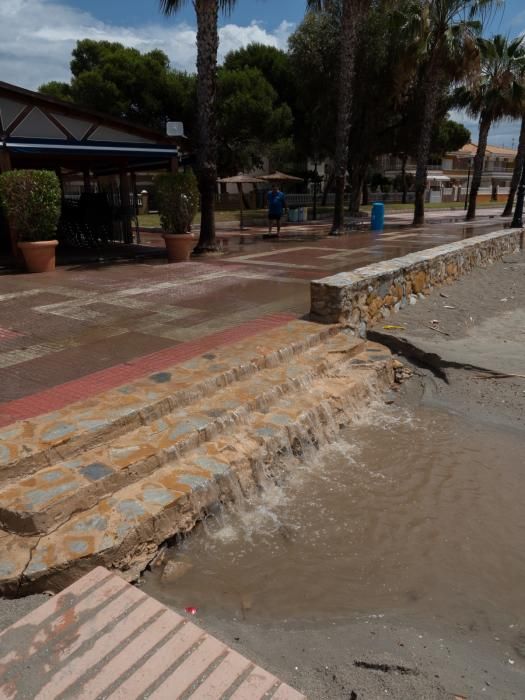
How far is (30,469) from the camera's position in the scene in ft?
11.6

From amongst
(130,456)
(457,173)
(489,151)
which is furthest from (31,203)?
(489,151)

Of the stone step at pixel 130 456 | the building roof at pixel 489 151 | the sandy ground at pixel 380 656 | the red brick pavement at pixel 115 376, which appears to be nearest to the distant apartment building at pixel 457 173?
the building roof at pixel 489 151

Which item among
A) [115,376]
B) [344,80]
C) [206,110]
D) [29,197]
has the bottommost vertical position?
[115,376]

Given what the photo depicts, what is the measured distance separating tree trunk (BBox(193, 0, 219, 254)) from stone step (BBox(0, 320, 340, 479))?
26.7ft

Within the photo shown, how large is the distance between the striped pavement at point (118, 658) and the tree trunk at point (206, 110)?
11618 millimetres

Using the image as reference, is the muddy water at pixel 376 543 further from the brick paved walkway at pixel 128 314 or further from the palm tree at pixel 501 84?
the palm tree at pixel 501 84

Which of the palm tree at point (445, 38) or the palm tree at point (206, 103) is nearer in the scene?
the palm tree at point (206, 103)

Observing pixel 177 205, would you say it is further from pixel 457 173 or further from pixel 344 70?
pixel 457 173

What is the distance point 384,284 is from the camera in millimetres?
7816

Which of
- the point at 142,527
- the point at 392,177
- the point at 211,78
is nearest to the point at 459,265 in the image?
the point at 211,78

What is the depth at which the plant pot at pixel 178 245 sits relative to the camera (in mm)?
11930

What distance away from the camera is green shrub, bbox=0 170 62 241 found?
9695 mm

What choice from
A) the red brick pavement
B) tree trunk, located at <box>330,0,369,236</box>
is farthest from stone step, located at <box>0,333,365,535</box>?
tree trunk, located at <box>330,0,369,236</box>

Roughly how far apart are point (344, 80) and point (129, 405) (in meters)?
15.9
